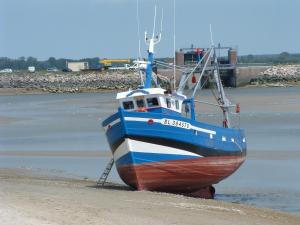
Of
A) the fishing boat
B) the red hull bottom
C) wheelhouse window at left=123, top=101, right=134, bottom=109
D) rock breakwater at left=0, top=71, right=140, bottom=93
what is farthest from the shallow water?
rock breakwater at left=0, top=71, right=140, bottom=93

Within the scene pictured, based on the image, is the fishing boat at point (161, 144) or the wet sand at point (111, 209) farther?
the fishing boat at point (161, 144)

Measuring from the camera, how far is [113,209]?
17.0 m

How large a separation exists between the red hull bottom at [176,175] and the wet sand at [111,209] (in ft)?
1.50

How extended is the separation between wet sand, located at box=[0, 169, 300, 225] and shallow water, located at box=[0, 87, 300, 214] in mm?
2319

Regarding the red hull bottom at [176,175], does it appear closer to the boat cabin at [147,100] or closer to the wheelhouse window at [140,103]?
the boat cabin at [147,100]

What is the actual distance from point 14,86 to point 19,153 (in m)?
94.9

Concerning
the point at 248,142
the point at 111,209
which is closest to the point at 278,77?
the point at 248,142

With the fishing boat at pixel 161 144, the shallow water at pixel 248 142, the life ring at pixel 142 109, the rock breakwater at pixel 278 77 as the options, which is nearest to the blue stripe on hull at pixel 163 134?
the fishing boat at pixel 161 144

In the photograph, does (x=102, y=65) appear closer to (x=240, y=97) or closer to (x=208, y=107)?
(x=240, y=97)

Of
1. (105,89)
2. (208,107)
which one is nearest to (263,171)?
(208,107)

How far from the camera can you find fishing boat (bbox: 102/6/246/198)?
21.8 meters

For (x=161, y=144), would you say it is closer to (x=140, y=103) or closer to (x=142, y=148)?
(x=142, y=148)

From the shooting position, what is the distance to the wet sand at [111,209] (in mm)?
14914

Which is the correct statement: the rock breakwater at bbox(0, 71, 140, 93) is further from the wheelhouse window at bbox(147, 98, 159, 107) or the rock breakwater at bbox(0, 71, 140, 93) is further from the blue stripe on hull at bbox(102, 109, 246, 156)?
the wheelhouse window at bbox(147, 98, 159, 107)
